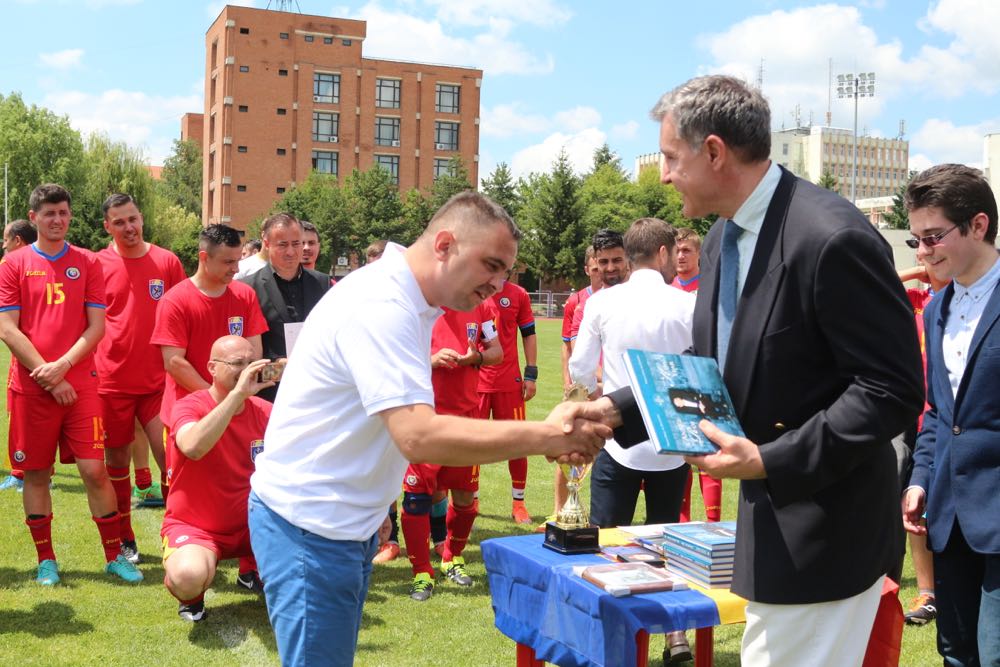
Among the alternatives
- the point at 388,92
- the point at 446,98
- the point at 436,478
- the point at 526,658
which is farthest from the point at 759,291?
the point at 446,98

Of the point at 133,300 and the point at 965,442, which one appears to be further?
the point at 133,300

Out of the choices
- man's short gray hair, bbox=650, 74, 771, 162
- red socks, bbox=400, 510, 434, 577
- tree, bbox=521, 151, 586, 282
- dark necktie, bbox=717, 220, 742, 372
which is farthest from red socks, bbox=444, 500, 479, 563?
tree, bbox=521, 151, 586, 282

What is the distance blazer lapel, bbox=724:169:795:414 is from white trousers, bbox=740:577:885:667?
538mm

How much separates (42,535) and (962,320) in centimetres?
579

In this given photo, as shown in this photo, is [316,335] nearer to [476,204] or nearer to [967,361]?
[476,204]

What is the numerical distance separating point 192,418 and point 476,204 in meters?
3.19

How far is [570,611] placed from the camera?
142 inches

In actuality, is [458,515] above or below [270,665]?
above

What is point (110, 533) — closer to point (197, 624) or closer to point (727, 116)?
point (197, 624)

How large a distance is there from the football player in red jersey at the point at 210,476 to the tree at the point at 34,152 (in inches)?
2596

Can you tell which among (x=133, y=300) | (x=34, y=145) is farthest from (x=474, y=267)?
(x=34, y=145)

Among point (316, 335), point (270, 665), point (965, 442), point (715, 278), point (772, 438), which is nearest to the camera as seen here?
point (772, 438)

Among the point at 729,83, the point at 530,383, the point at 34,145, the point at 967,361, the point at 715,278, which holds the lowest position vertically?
the point at 530,383

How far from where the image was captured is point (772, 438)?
2.34 m
